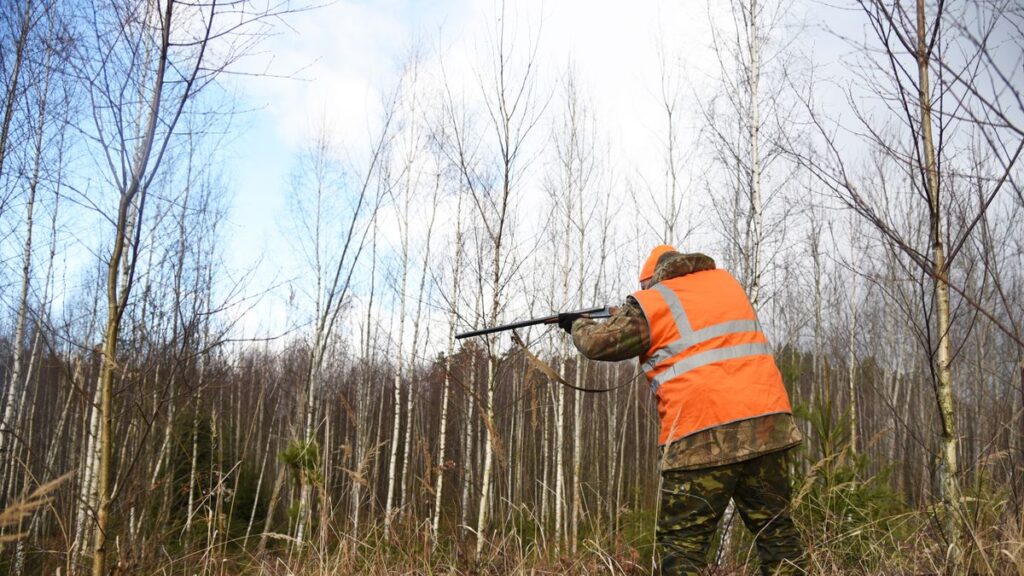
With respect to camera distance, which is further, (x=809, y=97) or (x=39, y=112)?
(x=39, y=112)

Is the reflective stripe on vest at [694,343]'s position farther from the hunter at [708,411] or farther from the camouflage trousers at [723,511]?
the camouflage trousers at [723,511]

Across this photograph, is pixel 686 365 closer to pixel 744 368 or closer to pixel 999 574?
pixel 744 368

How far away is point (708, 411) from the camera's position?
111 inches

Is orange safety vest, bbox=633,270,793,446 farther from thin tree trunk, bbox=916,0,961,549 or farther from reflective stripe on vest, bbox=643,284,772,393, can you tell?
thin tree trunk, bbox=916,0,961,549

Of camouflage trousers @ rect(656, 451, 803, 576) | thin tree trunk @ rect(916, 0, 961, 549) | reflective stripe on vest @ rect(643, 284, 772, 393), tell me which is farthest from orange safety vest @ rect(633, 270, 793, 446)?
thin tree trunk @ rect(916, 0, 961, 549)

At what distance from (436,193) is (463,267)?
1833 mm

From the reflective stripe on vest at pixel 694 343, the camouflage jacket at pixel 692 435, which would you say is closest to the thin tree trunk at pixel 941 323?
the camouflage jacket at pixel 692 435

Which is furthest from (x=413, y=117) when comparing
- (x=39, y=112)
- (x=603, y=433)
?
(x=603, y=433)

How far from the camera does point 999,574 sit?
8.04 ft

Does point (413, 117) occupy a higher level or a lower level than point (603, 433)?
higher

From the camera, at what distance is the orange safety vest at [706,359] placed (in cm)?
283

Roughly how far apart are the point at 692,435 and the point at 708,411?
12cm

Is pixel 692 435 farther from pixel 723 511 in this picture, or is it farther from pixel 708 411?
pixel 723 511

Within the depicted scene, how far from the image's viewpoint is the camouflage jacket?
279 centimetres
